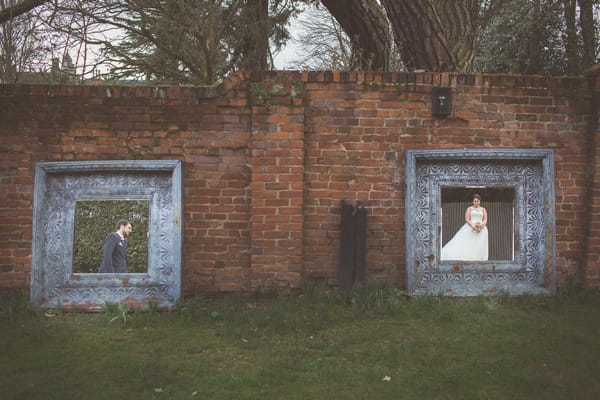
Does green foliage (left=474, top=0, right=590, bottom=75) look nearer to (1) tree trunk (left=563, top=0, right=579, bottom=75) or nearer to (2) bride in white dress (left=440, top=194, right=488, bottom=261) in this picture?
(1) tree trunk (left=563, top=0, right=579, bottom=75)

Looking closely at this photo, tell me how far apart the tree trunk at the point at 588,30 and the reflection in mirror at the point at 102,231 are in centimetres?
813

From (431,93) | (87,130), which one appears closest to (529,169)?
(431,93)

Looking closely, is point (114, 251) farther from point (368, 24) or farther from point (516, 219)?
point (368, 24)

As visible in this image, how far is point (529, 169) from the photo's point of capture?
5.40 metres

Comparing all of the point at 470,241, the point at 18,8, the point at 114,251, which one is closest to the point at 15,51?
the point at 18,8

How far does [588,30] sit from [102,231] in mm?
8818

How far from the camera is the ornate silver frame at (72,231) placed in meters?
5.13

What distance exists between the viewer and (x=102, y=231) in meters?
5.19

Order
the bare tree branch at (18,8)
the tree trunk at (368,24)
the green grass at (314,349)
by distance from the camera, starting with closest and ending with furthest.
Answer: the green grass at (314,349), the bare tree branch at (18,8), the tree trunk at (368,24)

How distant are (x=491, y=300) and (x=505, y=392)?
2.01 metres

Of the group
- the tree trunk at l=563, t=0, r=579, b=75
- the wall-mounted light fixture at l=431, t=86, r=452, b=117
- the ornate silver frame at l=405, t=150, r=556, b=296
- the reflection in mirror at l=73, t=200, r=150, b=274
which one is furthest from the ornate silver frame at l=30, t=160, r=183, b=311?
the tree trunk at l=563, t=0, r=579, b=75

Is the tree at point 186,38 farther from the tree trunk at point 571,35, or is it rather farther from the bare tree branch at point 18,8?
the tree trunk at point 571,35

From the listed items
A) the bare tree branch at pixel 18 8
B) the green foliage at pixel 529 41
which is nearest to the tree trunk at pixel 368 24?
the green foliage at pixel 529 41

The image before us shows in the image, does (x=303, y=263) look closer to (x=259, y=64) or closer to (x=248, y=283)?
(x=248, y=283)
